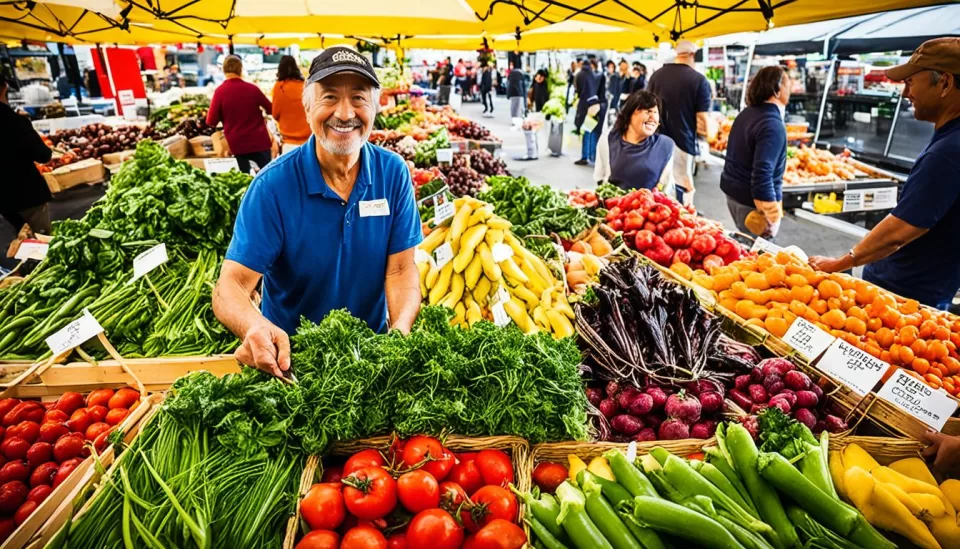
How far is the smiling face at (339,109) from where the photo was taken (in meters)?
2.05

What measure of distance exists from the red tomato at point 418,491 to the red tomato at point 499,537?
0.52 feet

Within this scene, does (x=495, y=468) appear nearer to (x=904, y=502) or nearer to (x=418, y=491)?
(x=418, y=491)

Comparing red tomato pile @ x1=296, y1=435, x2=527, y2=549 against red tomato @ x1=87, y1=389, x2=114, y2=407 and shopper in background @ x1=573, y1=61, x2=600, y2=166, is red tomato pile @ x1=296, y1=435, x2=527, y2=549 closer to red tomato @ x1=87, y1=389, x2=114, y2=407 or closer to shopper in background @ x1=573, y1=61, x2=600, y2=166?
red tomato @ x1=87, y1=389, x2=114, y2=407

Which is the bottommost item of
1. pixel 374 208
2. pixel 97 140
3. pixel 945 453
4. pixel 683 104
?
pixel 945 453

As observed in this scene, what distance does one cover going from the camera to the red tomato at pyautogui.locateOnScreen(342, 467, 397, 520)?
4.44 ft

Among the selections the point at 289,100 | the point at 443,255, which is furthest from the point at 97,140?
the point at 443,255

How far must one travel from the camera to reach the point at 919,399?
79.4 inches

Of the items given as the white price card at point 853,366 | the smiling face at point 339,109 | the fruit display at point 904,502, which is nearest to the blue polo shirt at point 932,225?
the white price card at point 853,366

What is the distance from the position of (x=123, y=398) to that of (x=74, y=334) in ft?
1.56

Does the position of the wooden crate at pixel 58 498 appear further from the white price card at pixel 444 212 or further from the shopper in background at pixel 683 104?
the shopper in background at pixel 683 104

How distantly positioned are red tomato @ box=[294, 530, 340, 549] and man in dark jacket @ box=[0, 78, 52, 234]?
17.7 feet

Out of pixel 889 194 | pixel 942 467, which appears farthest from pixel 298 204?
pixel 889 194

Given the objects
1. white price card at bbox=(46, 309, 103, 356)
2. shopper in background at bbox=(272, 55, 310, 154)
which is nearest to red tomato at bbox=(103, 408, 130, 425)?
white price card at bbox=(46, 309, 103, 356)

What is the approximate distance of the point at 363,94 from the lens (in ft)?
6.86
